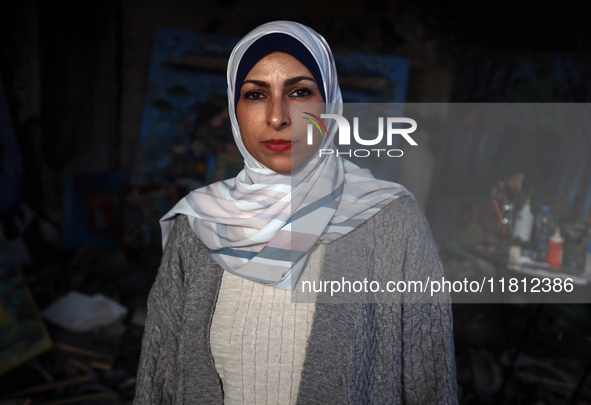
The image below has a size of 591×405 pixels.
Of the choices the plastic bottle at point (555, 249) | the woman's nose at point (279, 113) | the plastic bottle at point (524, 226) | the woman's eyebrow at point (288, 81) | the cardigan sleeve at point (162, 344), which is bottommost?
the cardigan sleeve at point (162, 344)

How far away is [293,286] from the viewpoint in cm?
119

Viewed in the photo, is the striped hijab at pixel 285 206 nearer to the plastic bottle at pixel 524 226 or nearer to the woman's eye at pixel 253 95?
the woman's eye at pixel 253 95

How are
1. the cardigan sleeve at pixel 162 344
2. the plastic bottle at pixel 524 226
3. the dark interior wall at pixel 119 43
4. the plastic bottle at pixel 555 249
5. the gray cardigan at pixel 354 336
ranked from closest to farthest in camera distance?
1. the gray cardigan at pixel 354 336
2. the cardigan sleeve at pixel 162 344
3. the plastic bottle at pixel 555 249
4. the plastic bottle at pixel 524 226
5. the dark interior wall at pixel 119 43

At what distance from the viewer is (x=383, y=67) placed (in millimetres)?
4551

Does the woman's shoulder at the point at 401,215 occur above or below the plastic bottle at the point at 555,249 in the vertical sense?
above

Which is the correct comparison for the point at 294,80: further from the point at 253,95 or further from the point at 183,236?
the point at 183,236

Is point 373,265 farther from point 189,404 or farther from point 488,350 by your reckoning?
point 488,350

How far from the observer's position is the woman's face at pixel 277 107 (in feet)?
3.78

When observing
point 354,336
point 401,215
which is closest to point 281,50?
point 401,215

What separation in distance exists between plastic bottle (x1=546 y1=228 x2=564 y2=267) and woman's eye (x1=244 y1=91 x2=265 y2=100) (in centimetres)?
199

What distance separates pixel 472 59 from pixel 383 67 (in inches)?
35.9

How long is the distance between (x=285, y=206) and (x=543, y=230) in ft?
6.36

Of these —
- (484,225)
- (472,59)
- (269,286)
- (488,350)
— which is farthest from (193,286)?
(472,59)

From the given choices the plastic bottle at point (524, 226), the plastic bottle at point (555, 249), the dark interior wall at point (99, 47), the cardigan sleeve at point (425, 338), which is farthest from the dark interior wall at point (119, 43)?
the cardigan sleeve at point (425, 338)
